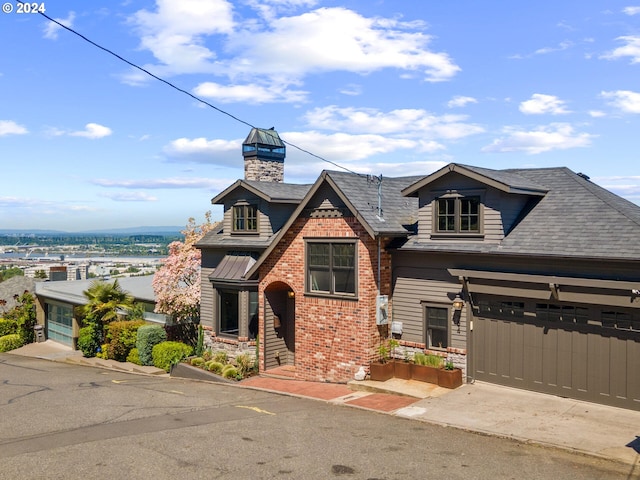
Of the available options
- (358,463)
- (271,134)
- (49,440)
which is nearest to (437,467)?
(358,463)

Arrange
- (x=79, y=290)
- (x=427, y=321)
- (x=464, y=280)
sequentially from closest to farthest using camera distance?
(x=464, y=280) < (x=427, y=321) < (x=79, y=290)

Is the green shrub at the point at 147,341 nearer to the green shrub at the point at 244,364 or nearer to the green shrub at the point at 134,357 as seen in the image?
the green shrub at the point at 134,357

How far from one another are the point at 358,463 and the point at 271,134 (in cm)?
1976

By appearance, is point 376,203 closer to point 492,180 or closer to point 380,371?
point 492,180

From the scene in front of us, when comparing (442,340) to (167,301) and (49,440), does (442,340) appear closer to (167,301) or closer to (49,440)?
(49,440)

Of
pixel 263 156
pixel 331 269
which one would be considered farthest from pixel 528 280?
pixel 263 156

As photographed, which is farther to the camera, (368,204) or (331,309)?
(331,309)

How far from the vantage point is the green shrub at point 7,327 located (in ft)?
115

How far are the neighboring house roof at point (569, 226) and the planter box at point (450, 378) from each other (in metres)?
3.50

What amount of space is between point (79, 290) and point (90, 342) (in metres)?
7.00

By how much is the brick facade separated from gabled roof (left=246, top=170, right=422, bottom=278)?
0.49 metres

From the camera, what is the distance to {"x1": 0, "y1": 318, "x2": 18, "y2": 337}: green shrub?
35.2 meters

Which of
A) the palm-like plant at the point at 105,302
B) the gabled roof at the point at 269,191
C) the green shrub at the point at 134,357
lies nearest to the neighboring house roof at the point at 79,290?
the palm-like plant at the point at 105,302

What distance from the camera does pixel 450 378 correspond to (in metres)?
16.5
